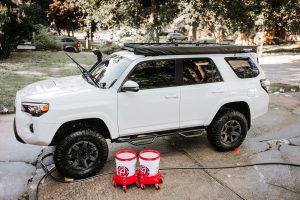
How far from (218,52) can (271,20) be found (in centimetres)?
2228

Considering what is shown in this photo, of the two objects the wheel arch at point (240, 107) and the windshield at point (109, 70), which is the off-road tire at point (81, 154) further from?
the wheel arch at point (240, 107)

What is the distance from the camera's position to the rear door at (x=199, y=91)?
225 inches

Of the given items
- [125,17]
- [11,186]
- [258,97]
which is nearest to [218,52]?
[258,97]

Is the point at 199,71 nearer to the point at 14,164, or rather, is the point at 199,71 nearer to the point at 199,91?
the point at 199,91

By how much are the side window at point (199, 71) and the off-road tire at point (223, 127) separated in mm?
682

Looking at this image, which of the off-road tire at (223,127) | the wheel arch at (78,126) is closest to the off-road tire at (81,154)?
the wheel arch at (78,126)

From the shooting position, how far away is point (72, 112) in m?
4.84

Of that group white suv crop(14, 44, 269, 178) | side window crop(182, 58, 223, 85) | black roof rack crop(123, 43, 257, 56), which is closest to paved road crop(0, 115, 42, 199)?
white suv crop(14, 44, 269, 178)

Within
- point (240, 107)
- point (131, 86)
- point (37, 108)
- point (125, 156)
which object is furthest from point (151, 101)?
point (240, 107)

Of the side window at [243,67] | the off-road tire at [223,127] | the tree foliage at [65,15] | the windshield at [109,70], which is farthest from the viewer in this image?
the tree foliage at [65,15]

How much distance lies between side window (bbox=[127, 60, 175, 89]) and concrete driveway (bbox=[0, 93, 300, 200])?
142cm

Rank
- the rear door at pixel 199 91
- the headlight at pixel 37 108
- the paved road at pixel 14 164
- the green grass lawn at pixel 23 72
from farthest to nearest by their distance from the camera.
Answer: the green grass lawn at pixel 23 72
the rear door at pixel 199 91
the paved road at pixel 14 164
the headlight at pixel 37 108

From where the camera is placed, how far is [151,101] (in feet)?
17.7

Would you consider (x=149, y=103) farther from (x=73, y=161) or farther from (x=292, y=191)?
(x=292, y=191)
